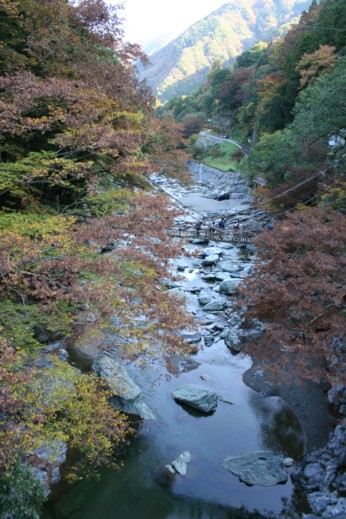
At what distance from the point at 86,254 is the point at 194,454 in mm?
4495

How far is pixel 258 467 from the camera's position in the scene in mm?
6625

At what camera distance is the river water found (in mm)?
5918

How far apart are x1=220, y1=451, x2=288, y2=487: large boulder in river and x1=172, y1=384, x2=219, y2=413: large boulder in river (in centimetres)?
136

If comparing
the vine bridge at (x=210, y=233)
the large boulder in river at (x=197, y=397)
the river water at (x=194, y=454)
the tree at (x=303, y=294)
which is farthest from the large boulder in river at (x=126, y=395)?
the vine bridge at (x=210, y=233)

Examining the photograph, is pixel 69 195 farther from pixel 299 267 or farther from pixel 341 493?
pixel 341 493

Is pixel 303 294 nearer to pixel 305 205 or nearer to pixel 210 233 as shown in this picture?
pixel 210 233

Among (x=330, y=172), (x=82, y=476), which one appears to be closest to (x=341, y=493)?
(x=82, y=476)

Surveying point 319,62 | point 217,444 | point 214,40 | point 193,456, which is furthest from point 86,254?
point 214,40

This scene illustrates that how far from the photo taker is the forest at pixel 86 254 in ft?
16.1

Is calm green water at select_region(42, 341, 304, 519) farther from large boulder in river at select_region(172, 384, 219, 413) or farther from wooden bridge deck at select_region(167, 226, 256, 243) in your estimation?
wooden bridge deck at select_region(167, 226, 256, 243)

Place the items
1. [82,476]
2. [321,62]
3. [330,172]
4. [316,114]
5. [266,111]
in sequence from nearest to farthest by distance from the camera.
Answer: [82,476] → [316,114] → [330,172] → [321,62] → [266,111]

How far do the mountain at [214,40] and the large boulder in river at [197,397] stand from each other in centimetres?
9468

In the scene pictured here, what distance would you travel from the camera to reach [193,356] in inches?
407

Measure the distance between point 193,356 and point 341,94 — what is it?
378 inches
